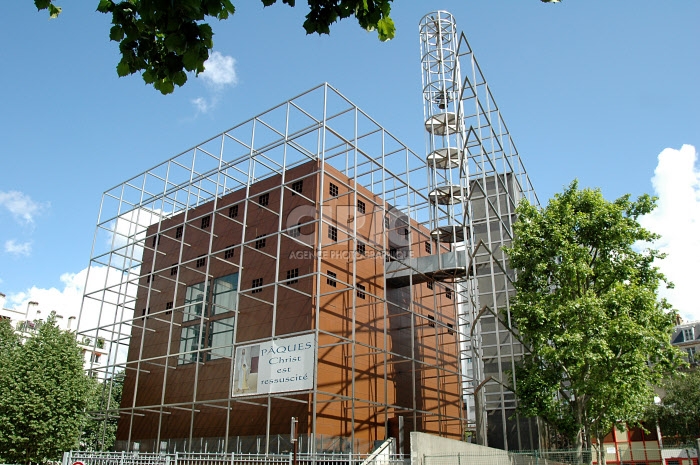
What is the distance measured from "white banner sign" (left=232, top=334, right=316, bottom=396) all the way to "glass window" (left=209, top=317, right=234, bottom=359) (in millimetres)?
3858

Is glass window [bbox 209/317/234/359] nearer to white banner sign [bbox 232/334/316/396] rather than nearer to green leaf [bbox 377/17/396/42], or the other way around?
white banner sign [bbox 232/334/316/396]

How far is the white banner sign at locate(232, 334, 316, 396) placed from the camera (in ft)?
67.0

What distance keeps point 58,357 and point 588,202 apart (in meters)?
23.3

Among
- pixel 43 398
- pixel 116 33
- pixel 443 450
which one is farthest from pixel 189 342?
pixel 116 33

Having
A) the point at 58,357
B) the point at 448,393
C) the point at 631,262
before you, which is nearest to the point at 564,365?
the point at 631,262

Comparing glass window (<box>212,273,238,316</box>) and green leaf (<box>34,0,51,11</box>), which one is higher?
glass window (<box>212,273,238,316</box>)

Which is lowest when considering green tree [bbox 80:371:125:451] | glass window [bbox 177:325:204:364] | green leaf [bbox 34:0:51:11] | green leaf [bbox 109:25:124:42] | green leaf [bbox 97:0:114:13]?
green tree [bbox 80:371:125:451]

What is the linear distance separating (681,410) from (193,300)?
103ft

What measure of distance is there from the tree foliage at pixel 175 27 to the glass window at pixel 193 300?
2368cm

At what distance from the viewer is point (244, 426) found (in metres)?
23.7

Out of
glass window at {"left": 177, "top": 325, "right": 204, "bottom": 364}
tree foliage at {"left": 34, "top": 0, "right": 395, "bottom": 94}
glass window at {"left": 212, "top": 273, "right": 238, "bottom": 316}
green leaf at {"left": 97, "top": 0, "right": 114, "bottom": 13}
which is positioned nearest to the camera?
tree foliage at {"left": 34, "top": 0, "right": 395, "bottom": 94}

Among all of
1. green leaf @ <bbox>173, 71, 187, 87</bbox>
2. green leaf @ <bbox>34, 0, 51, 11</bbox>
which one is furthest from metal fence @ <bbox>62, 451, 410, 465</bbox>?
green leaf @ <bbox>34, 0, 51, 11</bbox>

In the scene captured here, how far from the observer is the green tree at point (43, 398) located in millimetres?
23875

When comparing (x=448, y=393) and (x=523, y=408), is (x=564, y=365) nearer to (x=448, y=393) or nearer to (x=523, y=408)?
(x=523, y=408)
